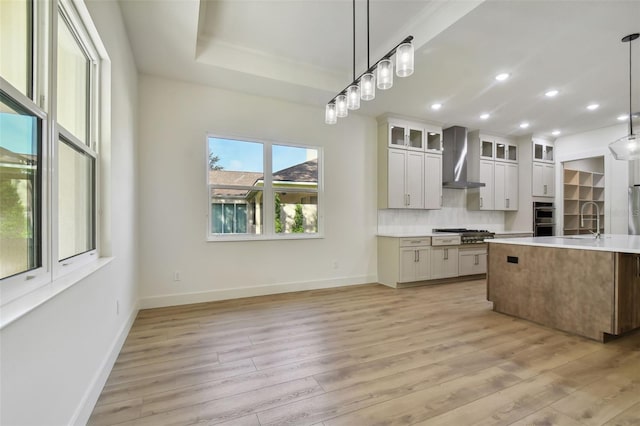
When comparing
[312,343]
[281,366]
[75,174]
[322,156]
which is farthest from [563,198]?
[75,174]

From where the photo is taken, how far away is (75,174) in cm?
189

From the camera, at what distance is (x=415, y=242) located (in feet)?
16.0

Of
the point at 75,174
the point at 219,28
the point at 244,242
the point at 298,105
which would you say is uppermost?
the point at 219,28

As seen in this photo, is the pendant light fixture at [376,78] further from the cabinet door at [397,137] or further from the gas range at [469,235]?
the gas range at [469,235]

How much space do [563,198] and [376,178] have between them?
15.3 ft

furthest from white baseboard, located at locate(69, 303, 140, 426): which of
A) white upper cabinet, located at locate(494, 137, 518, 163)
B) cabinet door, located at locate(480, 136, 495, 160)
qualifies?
white upper cabinet, located at locate(494, 137, 518, 163)

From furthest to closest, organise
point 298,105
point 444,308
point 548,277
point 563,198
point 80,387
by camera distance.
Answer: point 563,198, point 298,105, point 444,308, point 548,277, point 80,387

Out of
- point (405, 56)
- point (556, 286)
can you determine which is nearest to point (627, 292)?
point (556, 286)

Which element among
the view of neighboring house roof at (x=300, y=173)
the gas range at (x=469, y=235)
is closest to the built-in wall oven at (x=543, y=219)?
the gas range at (x=469, y=235)

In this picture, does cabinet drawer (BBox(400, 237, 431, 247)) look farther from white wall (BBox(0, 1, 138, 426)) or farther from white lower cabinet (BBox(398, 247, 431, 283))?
white wall (BBox(0, 1, 138, 426))

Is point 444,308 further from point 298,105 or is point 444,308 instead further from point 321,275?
point 298,105

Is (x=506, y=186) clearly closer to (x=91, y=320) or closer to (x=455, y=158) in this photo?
(x=455, y=158)

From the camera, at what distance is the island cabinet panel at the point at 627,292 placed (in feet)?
8.63

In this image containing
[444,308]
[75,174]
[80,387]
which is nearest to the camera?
[80,387]
